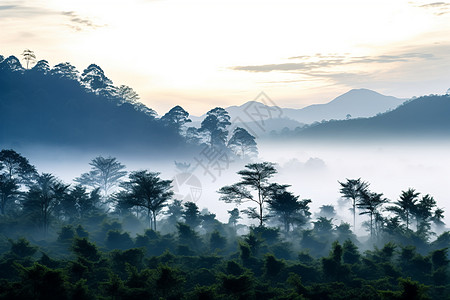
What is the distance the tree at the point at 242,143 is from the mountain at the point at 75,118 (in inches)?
1082

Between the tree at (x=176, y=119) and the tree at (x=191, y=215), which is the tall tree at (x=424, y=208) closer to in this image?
the tree at (x=191, y=215)

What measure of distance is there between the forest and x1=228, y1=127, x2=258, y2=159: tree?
7574cm

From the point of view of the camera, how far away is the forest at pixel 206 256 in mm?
21406

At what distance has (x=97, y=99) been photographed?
157 metres

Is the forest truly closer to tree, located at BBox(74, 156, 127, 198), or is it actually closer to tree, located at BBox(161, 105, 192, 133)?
tree, located at BBox(74, 156, 127, 198)

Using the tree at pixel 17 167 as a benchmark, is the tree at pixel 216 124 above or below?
above

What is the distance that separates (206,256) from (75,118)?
142m

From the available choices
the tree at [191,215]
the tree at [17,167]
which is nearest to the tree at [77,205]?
the tree at [191,215]

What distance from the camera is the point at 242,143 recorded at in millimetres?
132375

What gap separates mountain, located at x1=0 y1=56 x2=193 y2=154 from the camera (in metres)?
150

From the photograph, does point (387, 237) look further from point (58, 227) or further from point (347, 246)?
point (58, 227)

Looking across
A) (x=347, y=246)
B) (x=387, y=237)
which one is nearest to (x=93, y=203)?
(x=347, y=246)

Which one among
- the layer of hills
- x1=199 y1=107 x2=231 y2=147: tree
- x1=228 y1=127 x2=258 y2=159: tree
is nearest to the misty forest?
x1=228 y1=127 x2=258 y2=159: tree

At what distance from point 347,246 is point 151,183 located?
2450 centimetres
